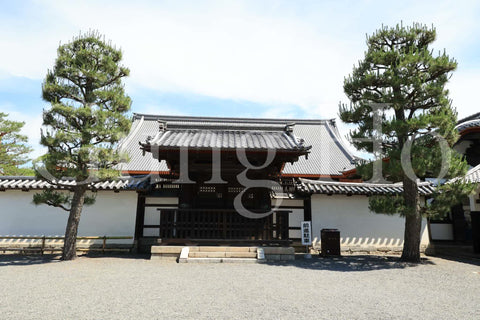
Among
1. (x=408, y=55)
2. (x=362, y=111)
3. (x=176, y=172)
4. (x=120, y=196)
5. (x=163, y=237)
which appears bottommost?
(x=163, y=237)

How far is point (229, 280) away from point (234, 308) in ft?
6.45

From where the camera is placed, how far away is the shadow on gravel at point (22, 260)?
343 inches

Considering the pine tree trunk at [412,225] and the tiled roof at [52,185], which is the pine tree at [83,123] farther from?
the pine tree trunk at [412,225]

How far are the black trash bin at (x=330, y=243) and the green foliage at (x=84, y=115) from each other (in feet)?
26.4

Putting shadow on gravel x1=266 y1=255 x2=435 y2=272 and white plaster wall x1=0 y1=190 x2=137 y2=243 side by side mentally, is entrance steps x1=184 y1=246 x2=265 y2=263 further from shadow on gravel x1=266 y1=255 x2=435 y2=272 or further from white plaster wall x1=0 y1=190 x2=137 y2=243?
white plaster wall x1=0 y1=190 x2=137 y2=243

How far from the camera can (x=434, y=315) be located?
4434 millimetres

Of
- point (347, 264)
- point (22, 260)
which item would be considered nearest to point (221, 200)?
point (347, 264)

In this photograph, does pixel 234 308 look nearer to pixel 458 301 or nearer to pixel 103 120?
pixel 458 301

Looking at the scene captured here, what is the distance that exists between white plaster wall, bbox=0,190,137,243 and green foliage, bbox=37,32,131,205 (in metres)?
2.81

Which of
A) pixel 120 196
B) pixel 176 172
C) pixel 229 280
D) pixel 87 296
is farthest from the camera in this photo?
pixel 120 196

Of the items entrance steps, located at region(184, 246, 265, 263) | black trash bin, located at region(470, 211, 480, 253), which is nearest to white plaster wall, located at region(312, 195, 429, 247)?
black trash bin, located at region(470, 211, 480, 253)

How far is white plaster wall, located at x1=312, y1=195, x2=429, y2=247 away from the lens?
12.0 metres

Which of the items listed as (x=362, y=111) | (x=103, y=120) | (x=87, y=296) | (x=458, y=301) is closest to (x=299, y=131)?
(x=362, y=111)

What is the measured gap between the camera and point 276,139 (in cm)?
1087
